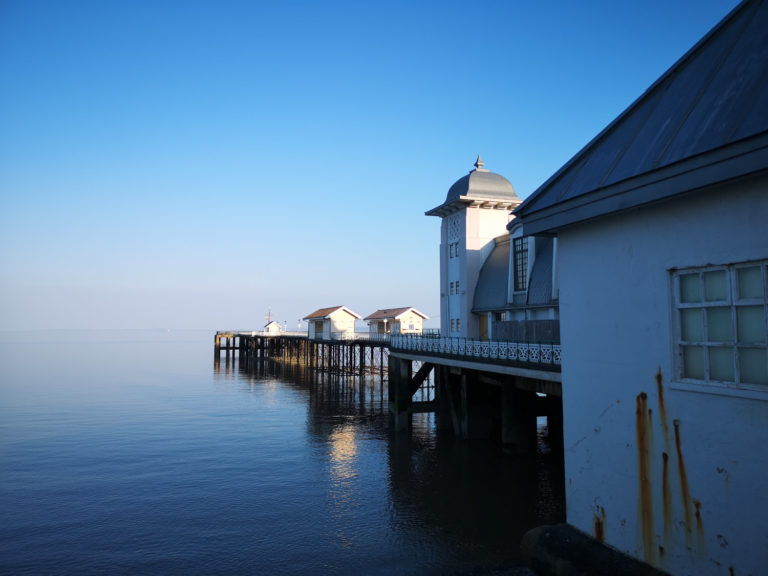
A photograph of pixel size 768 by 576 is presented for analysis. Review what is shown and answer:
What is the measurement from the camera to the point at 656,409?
5.75 m

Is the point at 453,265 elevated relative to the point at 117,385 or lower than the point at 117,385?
elevated

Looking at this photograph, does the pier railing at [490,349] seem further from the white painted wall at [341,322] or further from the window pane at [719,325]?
the white painted wall at [341,322]

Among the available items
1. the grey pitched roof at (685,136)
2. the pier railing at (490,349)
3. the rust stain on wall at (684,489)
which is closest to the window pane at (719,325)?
the rust stain on wall at (684,489)

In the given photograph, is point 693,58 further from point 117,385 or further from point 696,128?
point 117,385

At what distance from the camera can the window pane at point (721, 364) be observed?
5105mm

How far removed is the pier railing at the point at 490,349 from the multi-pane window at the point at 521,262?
3336 mm

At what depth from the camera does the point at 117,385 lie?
4925 centimetres

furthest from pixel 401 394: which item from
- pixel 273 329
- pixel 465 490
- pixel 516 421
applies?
pixel 273 329

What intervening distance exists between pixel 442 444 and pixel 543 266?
28.3 feet

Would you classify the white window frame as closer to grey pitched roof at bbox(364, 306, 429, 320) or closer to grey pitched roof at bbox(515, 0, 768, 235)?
grey pitched roof at bbox(515, 0, 768, 235)

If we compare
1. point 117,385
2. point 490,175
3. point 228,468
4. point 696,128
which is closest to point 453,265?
point 490,175

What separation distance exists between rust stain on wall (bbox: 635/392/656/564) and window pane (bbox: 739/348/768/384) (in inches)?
44.7

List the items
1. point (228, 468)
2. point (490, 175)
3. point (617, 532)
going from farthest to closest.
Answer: point (490, 175)
point (228, 468)
point (617, 532)

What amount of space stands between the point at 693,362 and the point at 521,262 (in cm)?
1627
